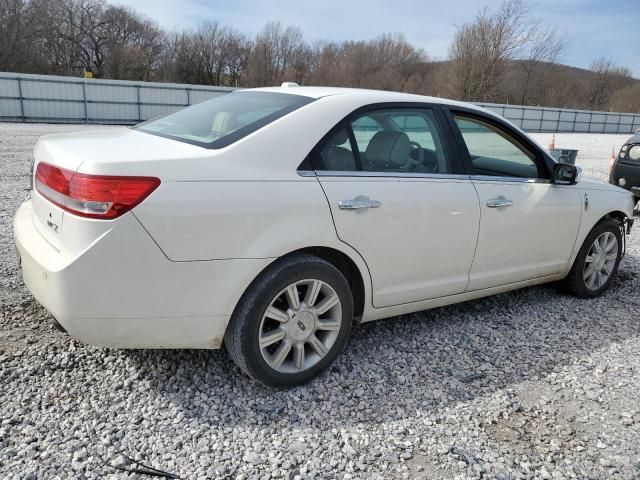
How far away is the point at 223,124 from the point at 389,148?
101 centimetres

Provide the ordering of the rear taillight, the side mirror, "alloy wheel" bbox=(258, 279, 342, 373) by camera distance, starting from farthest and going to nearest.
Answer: the side mirror → "alloy wheel" bbox=(258, 279, 342, 373) → the rear taillight

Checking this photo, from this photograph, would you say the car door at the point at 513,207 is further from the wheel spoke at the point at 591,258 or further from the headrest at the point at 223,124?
the headrest at the point at 223,124

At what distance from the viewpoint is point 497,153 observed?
400cm

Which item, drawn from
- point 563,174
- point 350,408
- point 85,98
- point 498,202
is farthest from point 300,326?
point 85,98

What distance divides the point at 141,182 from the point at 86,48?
7991cm

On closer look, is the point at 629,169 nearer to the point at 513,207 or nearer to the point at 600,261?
the point at 600,261

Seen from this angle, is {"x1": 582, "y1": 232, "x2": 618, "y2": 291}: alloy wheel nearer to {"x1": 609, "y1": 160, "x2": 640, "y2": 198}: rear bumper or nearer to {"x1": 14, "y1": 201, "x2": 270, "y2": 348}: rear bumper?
{"x1": 14, "y1": 201, "x2": 270, "y2": 348}: rear bumper

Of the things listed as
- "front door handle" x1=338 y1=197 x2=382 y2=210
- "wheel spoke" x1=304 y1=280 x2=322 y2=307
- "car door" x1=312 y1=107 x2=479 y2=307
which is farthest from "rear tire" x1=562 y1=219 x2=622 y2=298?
"wheel spoke" x1=304 y1=280 x2=322 y2=307

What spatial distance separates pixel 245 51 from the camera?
74.0 metres

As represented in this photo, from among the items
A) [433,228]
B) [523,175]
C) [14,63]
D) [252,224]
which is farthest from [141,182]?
[14,63]

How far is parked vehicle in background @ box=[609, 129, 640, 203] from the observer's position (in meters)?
8.07

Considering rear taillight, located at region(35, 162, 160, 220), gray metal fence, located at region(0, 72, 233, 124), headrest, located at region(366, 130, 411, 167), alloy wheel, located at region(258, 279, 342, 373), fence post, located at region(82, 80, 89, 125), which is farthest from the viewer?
fence post, located at region(82, 80, 89, 125)

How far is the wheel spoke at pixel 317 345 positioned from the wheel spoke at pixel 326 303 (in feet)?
0.48

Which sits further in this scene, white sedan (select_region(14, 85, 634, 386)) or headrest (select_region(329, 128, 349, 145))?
headrest (select_region(329, 128, 349, 145))
